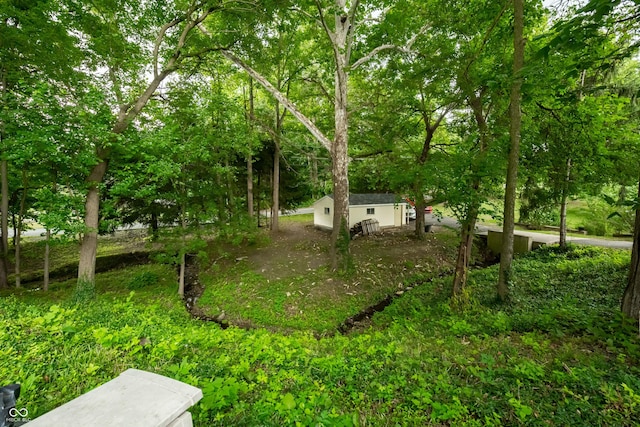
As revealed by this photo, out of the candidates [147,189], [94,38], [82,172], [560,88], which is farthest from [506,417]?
[94,38]

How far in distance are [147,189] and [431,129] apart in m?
11.7

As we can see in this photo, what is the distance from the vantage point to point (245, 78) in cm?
1258

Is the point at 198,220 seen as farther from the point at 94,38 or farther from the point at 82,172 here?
the point at 94,38

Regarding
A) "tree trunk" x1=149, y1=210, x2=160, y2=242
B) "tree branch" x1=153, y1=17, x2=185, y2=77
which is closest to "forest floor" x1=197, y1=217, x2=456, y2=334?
"tree trunk" x1=149, y1=210, x2=160, y2=242

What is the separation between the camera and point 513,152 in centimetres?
585

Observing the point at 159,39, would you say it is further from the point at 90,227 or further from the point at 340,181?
the point at 340,181

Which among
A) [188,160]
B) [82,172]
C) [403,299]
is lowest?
[403,299]

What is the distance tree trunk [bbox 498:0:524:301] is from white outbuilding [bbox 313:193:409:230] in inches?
427

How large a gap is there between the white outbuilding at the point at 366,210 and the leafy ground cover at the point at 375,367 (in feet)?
39.0

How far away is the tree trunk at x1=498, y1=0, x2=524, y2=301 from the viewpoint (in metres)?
5.40

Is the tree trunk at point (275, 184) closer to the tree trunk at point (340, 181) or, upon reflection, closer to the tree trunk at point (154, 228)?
the tree trunk at point (340, 181)

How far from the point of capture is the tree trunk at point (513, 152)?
5.40 m

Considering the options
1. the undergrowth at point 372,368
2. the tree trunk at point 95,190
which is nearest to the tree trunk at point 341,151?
the tree trunk at point 95,190

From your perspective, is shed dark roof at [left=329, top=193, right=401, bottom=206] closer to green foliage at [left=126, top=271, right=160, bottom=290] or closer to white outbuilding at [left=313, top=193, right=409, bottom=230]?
white outbuilding at [left=313, top=193, right=409, bottom=230]
